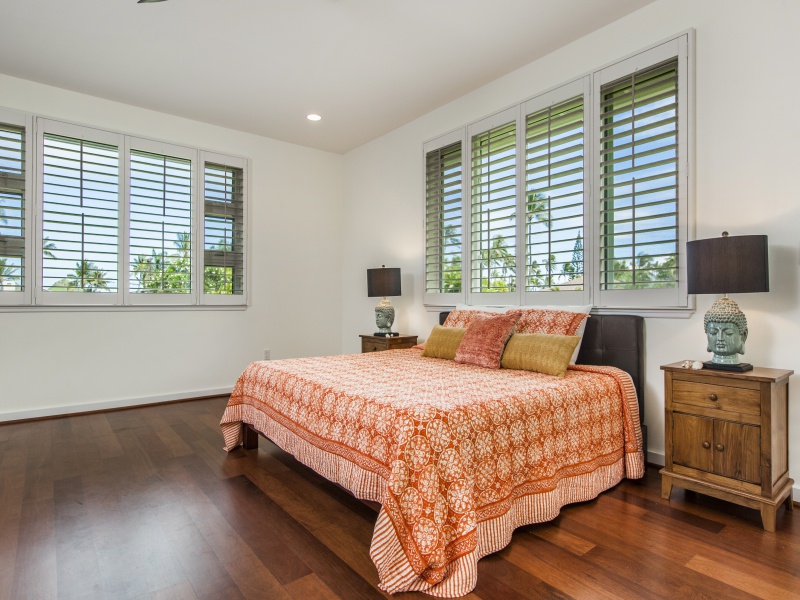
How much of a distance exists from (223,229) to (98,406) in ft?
6.86

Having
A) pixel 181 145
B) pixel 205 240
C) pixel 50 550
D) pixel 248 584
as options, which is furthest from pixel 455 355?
pixel 181 145

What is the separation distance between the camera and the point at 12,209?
3.80m

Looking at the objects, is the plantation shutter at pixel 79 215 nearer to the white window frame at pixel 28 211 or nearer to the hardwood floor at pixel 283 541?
the white window frame at pixel 28 211

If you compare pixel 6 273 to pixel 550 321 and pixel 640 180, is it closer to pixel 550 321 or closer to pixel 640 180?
pixel 550 321

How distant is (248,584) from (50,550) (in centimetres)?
93

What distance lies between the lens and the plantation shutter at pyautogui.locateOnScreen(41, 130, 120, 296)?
13.0 feet

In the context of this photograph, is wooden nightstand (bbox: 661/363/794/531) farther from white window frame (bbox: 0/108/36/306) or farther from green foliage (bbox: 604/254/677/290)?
white window frame (bbox: 0/108/36/306)

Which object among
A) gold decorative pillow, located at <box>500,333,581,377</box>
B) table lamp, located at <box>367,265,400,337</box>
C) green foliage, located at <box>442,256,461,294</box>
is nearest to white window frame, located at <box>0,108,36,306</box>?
table lamp, located at <box>367,265,400,337</box>

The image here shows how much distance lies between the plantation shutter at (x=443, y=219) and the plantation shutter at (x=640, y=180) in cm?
138

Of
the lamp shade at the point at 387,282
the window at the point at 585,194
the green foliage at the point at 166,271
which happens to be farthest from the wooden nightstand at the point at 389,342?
the green foliage at the point at 166,271

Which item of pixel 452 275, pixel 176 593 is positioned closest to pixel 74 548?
pixel 176 593

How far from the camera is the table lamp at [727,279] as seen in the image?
83.7 inches

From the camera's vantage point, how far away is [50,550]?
1873mm

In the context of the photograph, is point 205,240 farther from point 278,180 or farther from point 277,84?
point 277,84
